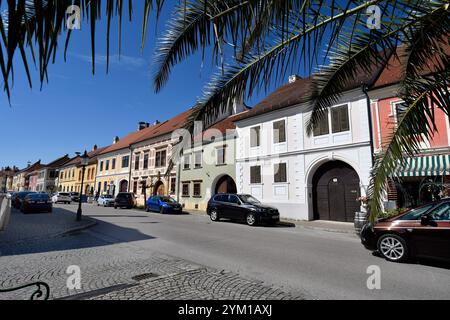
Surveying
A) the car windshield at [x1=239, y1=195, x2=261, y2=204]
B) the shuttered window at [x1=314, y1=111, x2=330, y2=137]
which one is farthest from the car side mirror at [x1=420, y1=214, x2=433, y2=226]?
the shuttered window at [x1=314, y1=111, x2=330, y2=137]

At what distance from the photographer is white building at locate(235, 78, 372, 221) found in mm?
15711

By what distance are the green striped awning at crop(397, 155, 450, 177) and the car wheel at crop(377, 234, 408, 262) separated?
6.53 metres

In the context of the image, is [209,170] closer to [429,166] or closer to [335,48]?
[429,166]

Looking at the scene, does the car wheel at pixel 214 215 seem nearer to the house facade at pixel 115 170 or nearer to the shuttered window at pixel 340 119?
the shuttered window at pixel 340 119

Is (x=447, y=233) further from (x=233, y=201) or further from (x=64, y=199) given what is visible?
(x=64, y=199)

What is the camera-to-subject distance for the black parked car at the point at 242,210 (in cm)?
1505

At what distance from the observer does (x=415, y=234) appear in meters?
6.71

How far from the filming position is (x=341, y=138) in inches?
644

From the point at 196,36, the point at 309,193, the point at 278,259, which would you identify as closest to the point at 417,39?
the point at 196,36

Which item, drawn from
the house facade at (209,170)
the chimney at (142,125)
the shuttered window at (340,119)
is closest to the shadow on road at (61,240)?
the house facade at (209,170)

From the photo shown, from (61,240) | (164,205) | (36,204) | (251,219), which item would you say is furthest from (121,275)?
(36,204)

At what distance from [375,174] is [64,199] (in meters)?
39.1

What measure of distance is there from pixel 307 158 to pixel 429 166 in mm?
6609

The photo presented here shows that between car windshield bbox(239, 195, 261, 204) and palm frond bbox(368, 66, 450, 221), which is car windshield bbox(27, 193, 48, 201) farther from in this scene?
palm frond bbox(368, 66, 450, 221)
